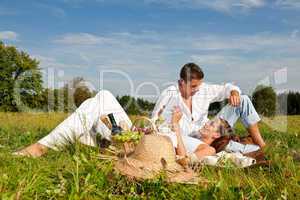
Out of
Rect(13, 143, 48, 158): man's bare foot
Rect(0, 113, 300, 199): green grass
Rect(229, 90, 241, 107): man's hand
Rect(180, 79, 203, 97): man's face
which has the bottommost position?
Rect(13, 143, 48, 158): man's bare foot

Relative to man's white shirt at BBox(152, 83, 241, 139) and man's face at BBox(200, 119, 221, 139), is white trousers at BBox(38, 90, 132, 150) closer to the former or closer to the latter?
man's white shirt at BBox(152, 83, 241, 139)

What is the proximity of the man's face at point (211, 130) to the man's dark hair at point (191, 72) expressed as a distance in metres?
0.63

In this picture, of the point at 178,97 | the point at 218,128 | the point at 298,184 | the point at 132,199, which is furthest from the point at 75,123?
the point at 298,184

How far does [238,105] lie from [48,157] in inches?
101

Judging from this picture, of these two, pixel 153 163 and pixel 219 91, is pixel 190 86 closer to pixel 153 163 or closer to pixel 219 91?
pixel 219 91

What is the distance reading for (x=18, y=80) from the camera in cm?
4750

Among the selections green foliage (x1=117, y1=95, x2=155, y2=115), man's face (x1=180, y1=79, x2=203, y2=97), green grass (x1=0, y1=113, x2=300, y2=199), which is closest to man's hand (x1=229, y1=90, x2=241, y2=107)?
man's face (x1=180, y1=79, x2=203, y2=97)

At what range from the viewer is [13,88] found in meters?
44.0

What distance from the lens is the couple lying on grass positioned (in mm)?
5938

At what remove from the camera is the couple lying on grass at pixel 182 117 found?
594cm

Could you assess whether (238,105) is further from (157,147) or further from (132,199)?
(132,199)

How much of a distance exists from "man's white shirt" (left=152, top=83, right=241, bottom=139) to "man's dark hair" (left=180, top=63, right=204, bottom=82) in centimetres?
34

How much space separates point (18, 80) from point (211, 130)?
43.1 metres

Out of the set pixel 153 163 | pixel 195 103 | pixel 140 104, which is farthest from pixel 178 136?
pixel 140 104
